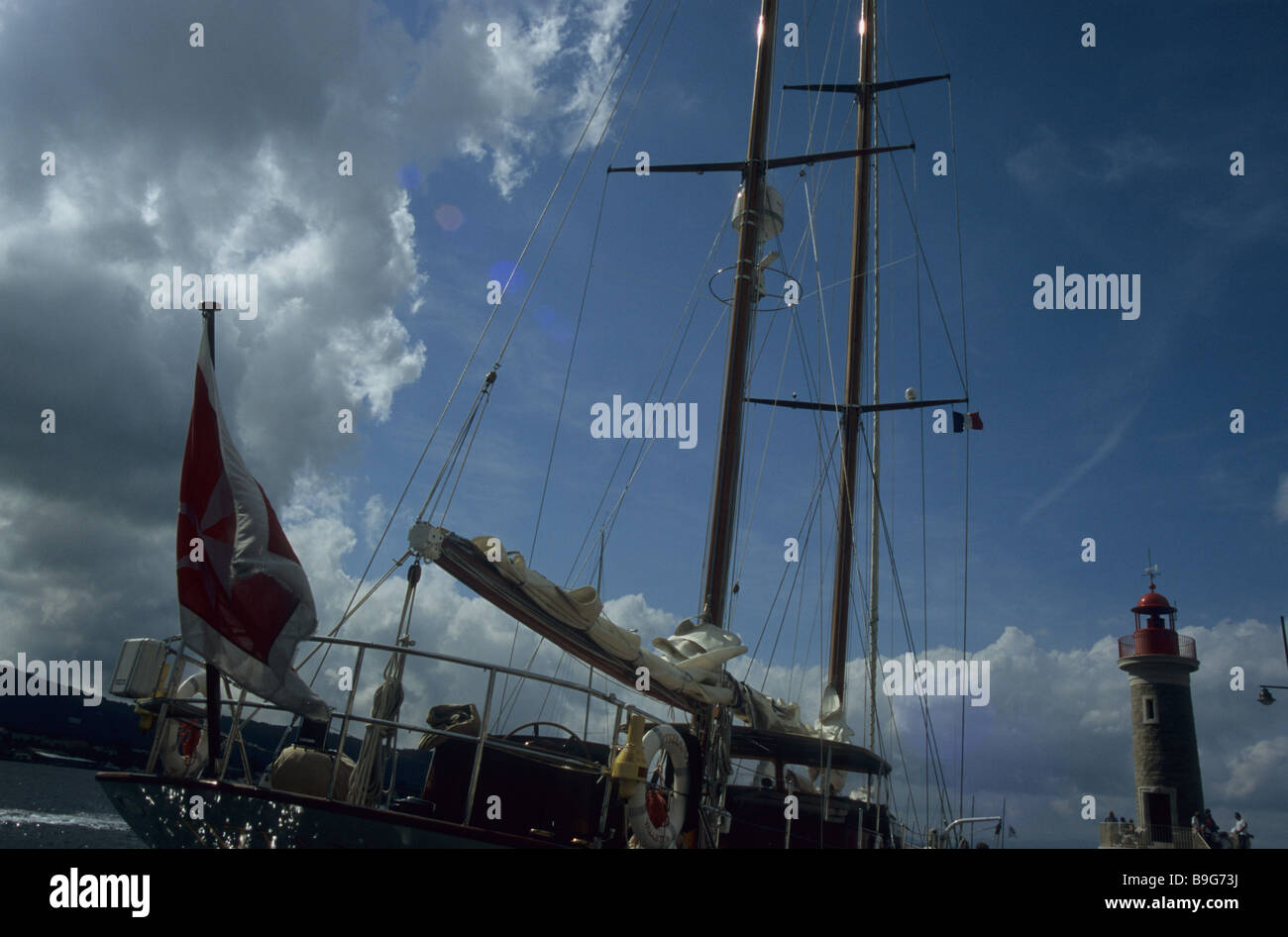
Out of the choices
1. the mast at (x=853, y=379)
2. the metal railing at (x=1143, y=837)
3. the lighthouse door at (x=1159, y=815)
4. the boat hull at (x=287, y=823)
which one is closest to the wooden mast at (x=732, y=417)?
the mast at (x=853, y=379)

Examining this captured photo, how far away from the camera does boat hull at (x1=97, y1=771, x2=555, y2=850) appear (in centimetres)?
880

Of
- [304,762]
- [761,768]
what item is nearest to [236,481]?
[304,762]

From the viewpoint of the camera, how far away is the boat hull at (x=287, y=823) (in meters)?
8.80

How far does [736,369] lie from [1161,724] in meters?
30.2

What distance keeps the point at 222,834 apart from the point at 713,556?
10.1m

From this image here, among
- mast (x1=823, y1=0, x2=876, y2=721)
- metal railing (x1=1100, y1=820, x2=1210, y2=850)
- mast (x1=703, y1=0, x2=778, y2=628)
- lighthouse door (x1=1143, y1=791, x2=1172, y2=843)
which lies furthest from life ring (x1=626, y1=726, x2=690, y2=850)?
lighthouse door (x1=1143, y1=791, x2=1172, y2=843)

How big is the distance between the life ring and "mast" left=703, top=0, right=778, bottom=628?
17.6ft

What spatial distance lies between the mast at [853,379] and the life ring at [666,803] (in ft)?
38.0

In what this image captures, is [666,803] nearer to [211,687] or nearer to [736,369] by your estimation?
[211,687]

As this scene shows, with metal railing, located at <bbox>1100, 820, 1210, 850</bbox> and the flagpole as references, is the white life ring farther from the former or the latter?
metal railing, located at <bbox>1100, 820, 1210, 850</bbox>

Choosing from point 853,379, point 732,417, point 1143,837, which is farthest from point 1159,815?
point 732,417

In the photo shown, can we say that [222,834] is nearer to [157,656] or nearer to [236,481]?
[157,656]

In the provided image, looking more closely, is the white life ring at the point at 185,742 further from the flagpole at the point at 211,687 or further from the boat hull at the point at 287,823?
the flagpole at the point at 211,687
